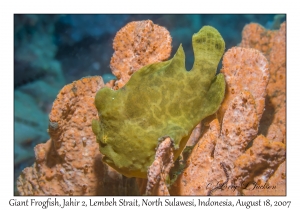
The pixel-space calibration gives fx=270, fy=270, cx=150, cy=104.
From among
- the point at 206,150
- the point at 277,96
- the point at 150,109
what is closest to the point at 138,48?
the point at 150,109

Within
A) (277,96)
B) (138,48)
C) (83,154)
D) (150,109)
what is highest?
(138,48)

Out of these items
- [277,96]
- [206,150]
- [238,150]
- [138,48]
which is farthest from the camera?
[277,96]

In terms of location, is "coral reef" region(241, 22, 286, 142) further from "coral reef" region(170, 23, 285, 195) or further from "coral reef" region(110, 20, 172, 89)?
"coral reef" region(110, 20, 172, 89)

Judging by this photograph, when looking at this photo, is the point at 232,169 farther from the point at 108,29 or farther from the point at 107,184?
the point at 108,29

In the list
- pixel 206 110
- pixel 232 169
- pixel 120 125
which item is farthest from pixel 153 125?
pixel 232 169

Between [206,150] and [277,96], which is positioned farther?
[277,96]

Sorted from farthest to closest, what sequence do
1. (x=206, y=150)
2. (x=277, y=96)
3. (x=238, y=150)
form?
(x=277, y=96)
(x=206, y=150)
(x=238, y=150)

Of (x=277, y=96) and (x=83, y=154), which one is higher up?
(x=277, y=96)

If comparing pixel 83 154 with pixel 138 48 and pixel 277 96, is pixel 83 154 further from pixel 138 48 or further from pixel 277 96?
pixel 277 96
